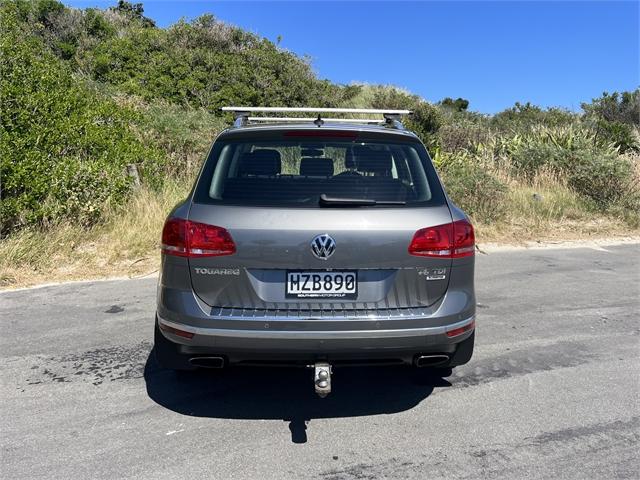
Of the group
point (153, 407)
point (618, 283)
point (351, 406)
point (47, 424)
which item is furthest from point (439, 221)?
point (618, 283)

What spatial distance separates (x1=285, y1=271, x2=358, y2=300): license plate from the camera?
293 cm

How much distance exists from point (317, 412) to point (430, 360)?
2.67 feet

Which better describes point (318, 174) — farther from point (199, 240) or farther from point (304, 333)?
point (304, 333)

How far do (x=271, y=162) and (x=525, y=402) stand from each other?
2.30m

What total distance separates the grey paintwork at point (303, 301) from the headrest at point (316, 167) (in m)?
0.34

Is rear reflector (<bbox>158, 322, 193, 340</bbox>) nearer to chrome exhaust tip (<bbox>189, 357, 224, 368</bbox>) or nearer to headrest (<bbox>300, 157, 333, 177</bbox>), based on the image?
chrome exhaust tip (<bbox>189, 357, 224, 368</bbox>)

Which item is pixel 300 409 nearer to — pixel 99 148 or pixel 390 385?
pixel 390 385

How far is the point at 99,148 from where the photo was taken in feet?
28.2

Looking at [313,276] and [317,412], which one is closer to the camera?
[313,276]

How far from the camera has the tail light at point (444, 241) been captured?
9.80 feet

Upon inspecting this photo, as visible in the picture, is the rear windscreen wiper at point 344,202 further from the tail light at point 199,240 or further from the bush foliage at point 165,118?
the bush foliage at point 165,118

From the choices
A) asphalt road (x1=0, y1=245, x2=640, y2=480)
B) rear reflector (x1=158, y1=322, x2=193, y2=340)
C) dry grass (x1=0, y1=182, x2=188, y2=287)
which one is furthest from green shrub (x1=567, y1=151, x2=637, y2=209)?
rear reflector (x1=158, y1=322, x2=193, y2=340)

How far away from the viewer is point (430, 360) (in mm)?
3129

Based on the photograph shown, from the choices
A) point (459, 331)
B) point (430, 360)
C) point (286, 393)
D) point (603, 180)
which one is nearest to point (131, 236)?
point (286, 393)
